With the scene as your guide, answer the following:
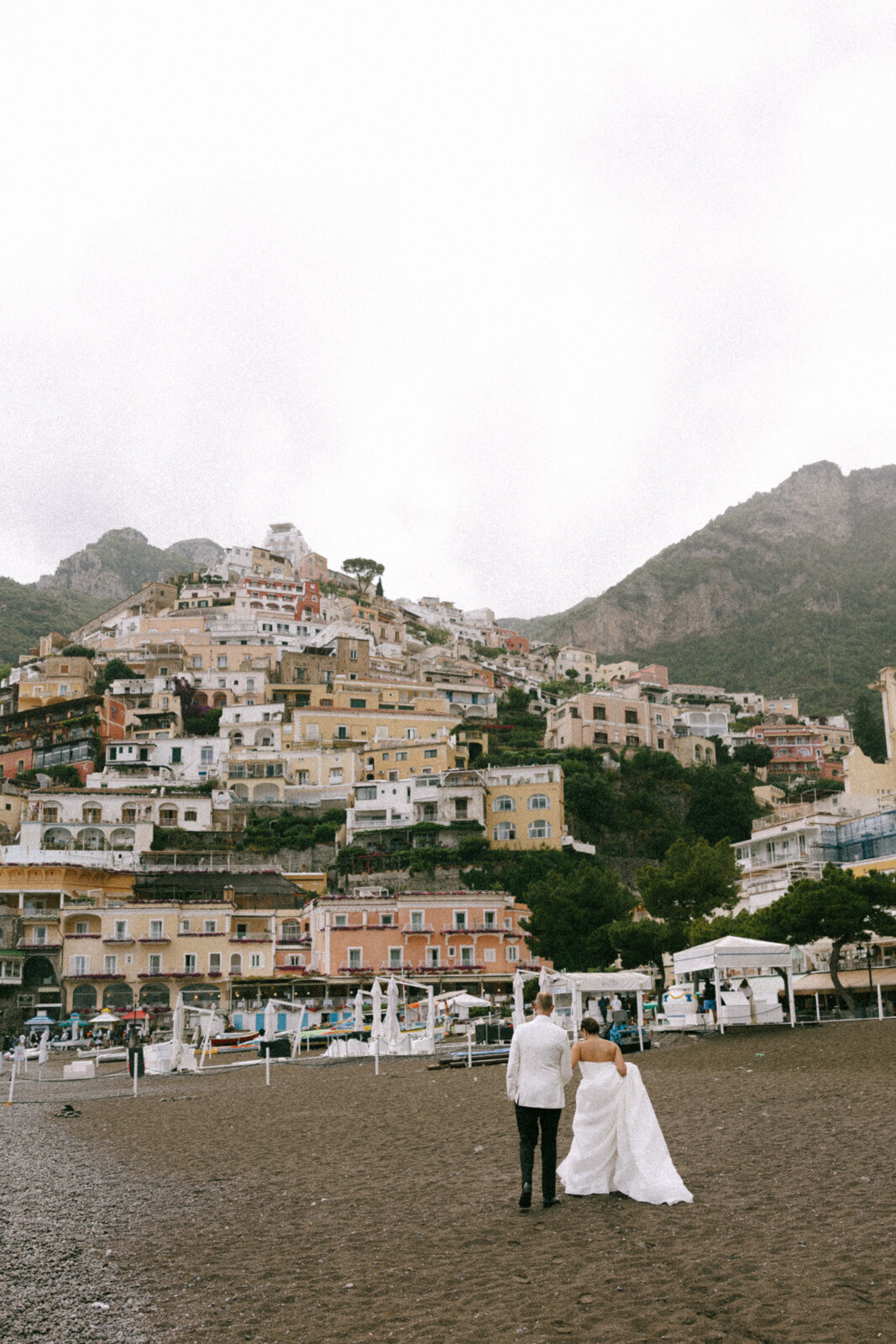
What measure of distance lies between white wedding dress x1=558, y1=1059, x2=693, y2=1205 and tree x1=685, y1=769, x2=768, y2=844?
6292 centimetres

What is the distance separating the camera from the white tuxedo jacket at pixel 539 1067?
26.2 ft

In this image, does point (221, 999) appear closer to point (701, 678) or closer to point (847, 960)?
point (847, 960)

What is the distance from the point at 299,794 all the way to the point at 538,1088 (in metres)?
63.1

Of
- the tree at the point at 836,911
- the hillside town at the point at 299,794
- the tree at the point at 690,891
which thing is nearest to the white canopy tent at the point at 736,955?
the tree at the point at 836,911

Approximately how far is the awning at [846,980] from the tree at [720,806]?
128 feet

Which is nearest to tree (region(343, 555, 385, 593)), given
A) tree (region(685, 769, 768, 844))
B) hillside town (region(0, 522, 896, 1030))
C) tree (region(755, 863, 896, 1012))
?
hillside town (region(0, 522, 896, 1030))

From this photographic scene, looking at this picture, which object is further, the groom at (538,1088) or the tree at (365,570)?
the tree at (365,570)

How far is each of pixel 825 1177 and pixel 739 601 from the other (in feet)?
575

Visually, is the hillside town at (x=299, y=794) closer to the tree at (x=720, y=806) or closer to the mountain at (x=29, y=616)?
the tree at (x=720, y=806)

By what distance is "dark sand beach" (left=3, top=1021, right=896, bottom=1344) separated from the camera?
551 centimetres

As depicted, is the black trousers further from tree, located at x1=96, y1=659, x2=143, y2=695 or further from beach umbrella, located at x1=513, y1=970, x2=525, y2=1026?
tree, located at x1=96, y1=659, x2=143, y2=695

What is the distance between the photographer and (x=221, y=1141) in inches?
535

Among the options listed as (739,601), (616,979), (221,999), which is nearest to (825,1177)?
(616,979)

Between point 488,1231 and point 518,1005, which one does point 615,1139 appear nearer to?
point 488,1231
